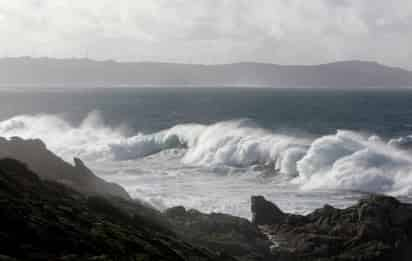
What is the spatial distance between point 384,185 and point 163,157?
29.7m

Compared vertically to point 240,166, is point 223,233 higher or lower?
lower

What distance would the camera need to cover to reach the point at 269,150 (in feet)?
218

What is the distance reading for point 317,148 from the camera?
59.7 m

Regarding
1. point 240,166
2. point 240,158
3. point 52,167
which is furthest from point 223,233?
point 240,158

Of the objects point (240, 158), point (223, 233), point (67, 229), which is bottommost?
point (223, 233)

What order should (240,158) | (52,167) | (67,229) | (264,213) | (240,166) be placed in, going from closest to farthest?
(67,229) < (264,213) < (52,167) < (240,166) < (240,158)

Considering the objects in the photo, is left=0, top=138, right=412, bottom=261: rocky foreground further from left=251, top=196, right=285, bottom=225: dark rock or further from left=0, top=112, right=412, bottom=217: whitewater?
left=0, top=112, right=412, bottom=217: whitewater

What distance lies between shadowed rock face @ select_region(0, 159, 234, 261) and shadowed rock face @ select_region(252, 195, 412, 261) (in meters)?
5.99

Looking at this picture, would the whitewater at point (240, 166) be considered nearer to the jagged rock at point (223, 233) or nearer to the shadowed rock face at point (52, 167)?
the shadowed rock face at point (52, 167)

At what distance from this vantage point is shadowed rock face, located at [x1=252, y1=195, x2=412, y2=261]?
2603 centimetres

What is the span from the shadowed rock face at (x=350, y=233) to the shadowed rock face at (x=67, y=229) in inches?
236

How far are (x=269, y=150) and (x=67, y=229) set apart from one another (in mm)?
50893

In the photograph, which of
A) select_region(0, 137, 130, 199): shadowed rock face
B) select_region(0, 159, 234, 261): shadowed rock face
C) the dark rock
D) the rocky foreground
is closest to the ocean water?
the dark rock

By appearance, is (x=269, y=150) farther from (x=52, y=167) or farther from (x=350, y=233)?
(x=350, y=233)
